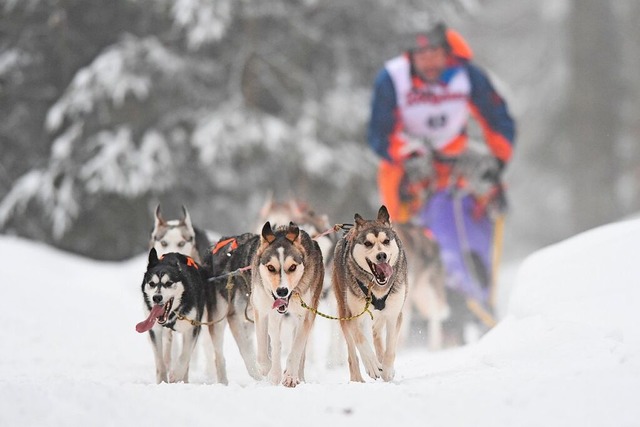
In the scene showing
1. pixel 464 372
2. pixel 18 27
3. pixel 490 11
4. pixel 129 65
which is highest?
pixel 490 11

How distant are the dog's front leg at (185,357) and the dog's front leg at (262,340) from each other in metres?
0.45

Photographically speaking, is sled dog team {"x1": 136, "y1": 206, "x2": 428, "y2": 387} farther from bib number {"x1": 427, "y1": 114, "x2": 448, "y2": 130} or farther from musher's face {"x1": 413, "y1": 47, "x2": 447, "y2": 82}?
musher's face {"x1": 413, "y1": 47, "x2": 447, "y2": 82}

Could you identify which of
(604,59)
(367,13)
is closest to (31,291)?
(367,13)

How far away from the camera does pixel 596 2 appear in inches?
797

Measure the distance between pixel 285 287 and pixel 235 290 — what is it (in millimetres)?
1069

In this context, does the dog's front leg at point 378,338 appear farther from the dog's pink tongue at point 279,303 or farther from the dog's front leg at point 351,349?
the dog's pink tongue at point 279,303

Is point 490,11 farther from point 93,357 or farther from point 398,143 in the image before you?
point 93,357

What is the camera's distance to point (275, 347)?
495cm

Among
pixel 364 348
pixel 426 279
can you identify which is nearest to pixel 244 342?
pixel 364 348

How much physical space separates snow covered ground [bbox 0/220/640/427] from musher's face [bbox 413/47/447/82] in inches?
145

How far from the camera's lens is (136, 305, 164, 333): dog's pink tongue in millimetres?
5004

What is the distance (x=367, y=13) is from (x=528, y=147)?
880 centimetres

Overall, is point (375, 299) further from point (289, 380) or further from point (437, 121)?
point (437, 121)

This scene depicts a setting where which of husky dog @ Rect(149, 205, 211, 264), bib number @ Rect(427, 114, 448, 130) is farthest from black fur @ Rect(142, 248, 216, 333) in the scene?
bib number @ Rect(427, 114, 448, 130)
